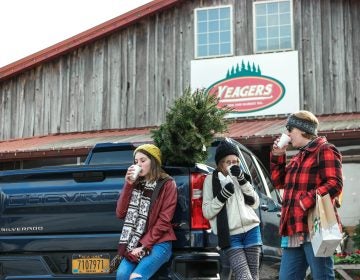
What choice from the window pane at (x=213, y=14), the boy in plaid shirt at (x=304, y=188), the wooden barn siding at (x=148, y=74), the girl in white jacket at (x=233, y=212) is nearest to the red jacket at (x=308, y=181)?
the boy in plaid shirt at (x=304, y=188)

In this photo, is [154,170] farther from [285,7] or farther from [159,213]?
[285,7]

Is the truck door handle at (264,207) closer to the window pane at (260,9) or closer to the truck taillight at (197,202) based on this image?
the truck taillight at (197,202)

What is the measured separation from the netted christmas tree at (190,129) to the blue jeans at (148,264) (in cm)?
79

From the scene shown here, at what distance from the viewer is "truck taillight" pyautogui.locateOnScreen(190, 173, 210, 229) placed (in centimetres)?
521

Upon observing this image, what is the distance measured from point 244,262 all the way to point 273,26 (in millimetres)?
11320

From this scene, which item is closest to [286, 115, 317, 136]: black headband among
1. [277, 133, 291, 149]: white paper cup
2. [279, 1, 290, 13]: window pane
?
[277, 133, 291, 149]: white paper cup

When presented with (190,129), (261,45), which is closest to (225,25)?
(261,45)

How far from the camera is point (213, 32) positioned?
16406 mm

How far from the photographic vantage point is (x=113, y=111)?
17.2 m

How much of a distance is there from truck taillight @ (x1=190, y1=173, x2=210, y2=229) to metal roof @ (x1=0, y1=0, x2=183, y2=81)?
1201 centimetres

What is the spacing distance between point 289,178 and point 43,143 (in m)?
12.2

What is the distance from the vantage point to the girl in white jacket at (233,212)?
5.18 m

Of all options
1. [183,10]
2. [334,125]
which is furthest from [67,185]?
[183,10]

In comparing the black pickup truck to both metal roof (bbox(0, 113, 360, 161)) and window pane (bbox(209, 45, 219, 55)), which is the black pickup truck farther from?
window pane (bbox(209, 45, 219, 55))
